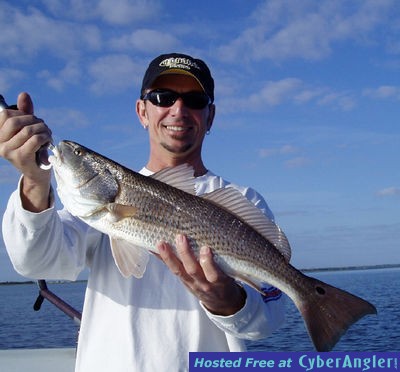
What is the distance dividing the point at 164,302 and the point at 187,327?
273 millimetres

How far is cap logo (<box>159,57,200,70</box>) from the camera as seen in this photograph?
4918 mm

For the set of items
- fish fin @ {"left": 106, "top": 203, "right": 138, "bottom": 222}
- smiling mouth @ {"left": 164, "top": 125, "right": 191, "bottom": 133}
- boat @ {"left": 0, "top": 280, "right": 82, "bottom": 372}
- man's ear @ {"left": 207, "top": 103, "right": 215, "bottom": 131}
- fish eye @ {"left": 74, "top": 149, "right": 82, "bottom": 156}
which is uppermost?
man's ear @ {"left": 207, "top": 103, "right": 215, "bottom": 131}

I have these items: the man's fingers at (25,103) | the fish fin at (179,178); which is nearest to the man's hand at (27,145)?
the man's fingers at (25,103)

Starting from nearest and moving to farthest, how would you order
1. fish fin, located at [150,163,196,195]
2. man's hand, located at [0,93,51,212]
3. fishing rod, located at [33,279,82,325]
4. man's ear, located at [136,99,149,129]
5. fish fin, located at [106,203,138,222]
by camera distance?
man's hand, located at [0,93,51,212], fish fin, located at [106,203,138,222], fish fin, located at [150,163,196,195], man's ear, located at [136,99,149,129], fishing rod, located at [33,279,82,325]

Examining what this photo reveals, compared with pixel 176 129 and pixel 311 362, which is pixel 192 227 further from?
pixel 176 129

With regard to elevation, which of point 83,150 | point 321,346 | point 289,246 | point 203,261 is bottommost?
point 321,346

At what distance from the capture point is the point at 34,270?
12.7 ft

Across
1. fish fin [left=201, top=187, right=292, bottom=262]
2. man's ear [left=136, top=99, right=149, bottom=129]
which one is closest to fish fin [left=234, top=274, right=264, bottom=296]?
fish fin [left=201, top=187, right=292, bottom=262]

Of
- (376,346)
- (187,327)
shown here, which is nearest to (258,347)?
(376,346)

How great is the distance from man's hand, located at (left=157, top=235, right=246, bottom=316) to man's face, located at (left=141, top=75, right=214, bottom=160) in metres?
1.48

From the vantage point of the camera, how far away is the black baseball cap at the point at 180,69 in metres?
4.91

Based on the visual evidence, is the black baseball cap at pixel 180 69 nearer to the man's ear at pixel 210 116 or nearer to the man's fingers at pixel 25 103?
the man's ear at pixel 210 116

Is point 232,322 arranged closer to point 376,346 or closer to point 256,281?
point 256,281

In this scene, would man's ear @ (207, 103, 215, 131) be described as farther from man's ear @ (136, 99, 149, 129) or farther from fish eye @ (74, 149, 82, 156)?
fish eye @ (74, 149, 82, 156)
